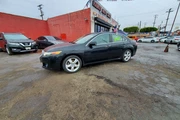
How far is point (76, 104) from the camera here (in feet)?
5.97

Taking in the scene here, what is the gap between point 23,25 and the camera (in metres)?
11.8

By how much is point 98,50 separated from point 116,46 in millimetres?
996

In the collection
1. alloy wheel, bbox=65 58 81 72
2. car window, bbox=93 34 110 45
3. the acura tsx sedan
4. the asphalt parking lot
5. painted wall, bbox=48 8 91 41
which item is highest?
painted wall, bbox=48 8 91 41

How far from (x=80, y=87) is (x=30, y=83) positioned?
153 cm

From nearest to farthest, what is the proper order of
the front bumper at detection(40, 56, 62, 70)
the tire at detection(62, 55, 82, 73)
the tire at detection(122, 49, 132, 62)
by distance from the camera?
the front bumper at detection(40, 56, 62, 70)
the tire at detection(62, 55, 82, 73)
the tire at detection(122, 49, 132, 62)

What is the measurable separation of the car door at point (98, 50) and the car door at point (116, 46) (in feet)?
0.72

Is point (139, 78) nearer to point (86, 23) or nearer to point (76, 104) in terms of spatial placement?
point (76, 104)

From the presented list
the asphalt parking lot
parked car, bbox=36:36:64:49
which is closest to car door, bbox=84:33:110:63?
the asphalt parking lot

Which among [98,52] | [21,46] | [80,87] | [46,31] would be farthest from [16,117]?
[46,31]

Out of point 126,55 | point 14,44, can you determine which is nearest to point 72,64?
point 126,55

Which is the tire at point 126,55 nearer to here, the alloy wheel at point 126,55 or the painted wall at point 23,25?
the alloy wheel at point 126,55

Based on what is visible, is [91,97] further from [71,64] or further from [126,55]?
[126,55]

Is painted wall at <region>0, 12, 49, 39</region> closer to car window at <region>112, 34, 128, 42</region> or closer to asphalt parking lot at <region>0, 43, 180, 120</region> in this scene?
asphalt parking lot at <region>0, 43, 180, 120</region>

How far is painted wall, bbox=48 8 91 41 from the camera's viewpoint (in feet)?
34.6
